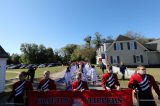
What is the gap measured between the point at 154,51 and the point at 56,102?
51.9 metres

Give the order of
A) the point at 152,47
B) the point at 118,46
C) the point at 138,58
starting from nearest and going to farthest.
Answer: the point at 138,58
the point at 118,46
the point at 152,47

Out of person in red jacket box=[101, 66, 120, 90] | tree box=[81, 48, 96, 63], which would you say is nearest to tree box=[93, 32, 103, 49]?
tree box=[81, 48, 96, 63]

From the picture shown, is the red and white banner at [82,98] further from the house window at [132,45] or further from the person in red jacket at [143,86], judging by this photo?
the house window at [132,45]

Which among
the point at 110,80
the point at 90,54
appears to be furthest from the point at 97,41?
the point at 110,80

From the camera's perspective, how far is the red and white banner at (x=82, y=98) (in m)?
7.64

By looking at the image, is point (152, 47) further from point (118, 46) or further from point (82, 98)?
point (82, 98)

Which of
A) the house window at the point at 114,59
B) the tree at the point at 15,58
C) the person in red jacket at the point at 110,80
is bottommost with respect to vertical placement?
the person in red jacket at the point at 110,80

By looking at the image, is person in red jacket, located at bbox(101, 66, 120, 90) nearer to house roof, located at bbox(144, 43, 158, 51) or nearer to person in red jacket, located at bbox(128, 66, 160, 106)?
person in red jacket, located at bbox(128, 66, 160, 106)

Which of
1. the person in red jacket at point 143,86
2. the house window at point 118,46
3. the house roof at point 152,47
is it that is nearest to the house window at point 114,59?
the house window at point 118,46

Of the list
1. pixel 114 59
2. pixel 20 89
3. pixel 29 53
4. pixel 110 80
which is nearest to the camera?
pixel 20 89

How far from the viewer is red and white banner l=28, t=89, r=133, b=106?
764cm

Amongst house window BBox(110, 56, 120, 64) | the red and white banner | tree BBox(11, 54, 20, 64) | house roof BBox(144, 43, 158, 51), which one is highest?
tree BBox(11, 54, 20, 64)

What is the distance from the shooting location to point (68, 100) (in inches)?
305

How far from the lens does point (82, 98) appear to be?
304 inches
